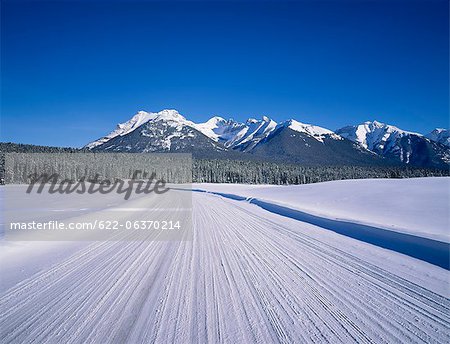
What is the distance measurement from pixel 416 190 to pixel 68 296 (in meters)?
24.1

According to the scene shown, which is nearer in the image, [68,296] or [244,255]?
[68,296]

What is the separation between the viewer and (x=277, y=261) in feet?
21.9

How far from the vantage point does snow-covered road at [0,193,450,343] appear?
3.62 m

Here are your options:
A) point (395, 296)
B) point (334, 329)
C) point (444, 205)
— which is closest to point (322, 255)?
point (395, 296)

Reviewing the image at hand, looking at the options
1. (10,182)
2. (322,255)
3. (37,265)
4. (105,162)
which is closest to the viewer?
(37,265)

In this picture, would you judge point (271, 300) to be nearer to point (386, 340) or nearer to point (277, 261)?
point (386, 340)

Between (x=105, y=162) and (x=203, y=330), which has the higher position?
(x=105, y=162)

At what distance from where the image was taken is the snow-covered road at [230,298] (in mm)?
3615

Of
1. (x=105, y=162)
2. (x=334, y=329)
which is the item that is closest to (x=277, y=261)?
(x=334, y=329)

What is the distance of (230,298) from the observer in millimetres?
4617

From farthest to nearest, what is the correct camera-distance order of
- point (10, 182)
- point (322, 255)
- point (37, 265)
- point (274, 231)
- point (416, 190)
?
point (10, 182) → point (416, 190) → point (274, 231) → point (322, 255) → point (37, 265)

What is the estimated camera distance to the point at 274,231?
10820 mm

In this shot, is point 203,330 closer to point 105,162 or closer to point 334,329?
point 334,329

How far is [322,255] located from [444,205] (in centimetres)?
1234
